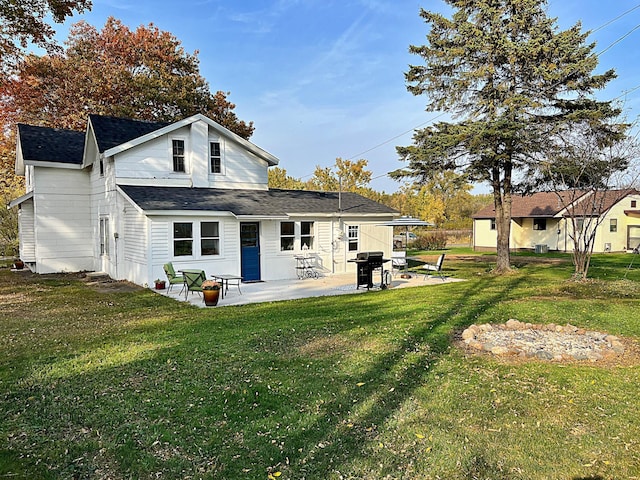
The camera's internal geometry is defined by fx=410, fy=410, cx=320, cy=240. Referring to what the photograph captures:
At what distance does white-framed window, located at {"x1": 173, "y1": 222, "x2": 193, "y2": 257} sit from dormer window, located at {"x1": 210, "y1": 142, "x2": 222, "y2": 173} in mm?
4009

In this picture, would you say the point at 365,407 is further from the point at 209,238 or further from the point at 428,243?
the point at 428,243

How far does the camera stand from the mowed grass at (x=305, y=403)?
3.42m

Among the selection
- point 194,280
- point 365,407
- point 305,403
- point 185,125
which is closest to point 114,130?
point 185,125

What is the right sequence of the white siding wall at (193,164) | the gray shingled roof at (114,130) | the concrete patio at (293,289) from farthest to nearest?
the gray shingled roof at (114,130) → the white siding wall at (193,164) → the concrete patio at (293,289)

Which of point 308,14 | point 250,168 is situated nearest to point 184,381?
point 250,168

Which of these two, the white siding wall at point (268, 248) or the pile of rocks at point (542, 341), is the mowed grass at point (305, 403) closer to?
the pile of rocks at point (542, 341)

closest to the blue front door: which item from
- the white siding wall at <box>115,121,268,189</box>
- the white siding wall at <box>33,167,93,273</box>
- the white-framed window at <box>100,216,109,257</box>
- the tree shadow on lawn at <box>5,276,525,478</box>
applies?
the white siding wall at <box>115,121,268,189</box>

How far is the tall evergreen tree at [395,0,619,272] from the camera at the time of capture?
575 inches

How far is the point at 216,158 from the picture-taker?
16984mm

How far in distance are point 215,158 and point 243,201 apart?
266 centimetres

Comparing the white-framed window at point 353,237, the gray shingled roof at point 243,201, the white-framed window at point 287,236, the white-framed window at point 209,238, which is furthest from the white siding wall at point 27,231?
the white-framed window at point 353,237

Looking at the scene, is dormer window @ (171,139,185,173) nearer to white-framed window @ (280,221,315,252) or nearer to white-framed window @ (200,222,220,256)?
white-framed window @ (200,222,220,256)

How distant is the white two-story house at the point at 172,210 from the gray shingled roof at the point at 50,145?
49 millimetres

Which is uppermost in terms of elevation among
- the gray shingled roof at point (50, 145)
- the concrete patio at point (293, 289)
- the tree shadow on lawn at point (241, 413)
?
the gray shingled roof at point (50, 145)
